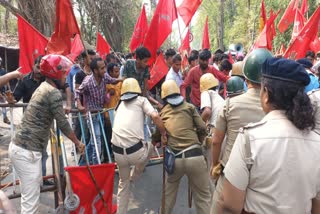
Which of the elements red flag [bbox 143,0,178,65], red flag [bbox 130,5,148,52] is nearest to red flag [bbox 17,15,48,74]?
red flag [bbox 143,0,178,65]

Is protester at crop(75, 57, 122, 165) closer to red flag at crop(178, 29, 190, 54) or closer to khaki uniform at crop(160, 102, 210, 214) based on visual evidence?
khaki uniform at crop(160, 102, 210, 214)

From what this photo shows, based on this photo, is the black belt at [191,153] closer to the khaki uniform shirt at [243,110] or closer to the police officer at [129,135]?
the police officer at [129,135]

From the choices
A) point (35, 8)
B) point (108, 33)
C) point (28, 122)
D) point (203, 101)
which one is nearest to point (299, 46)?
point (203, 101)

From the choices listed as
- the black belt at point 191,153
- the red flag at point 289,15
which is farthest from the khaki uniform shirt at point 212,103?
the red flag at point 289,15

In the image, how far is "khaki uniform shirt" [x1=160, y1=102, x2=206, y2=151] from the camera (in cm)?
358

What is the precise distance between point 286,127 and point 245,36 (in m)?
31.6

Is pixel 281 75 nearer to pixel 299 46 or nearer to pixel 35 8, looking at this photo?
pixel 299 46

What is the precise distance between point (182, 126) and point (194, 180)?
1.99 ft

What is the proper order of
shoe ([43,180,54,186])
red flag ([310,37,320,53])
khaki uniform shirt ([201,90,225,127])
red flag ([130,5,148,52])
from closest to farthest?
khaki uniform shirt ([201,90,225,127])
shoe ([43,180,54,186])
red flag ([130,5,148,52])
red flag ([310,37,320,53])

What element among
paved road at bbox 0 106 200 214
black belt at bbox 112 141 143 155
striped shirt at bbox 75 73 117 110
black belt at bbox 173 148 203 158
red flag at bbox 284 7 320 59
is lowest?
paved road at bbox 0 106 200 214

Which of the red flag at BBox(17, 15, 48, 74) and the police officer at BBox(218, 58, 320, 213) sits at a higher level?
the red flag at BBox(17, 15, 48, 74)

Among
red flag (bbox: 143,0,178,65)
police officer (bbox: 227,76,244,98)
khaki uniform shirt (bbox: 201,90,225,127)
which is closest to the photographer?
police officer (bbox: 227,76,244,98)

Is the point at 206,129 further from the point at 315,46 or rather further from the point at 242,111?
the point at 315,46

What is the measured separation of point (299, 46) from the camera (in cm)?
619
